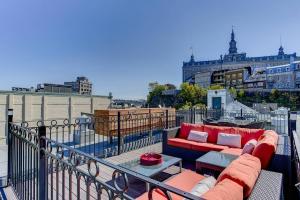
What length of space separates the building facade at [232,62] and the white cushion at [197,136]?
75.1 meters

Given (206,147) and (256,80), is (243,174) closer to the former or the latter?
(206,147)

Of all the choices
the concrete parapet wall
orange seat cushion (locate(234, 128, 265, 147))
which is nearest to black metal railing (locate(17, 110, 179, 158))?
orange seat cushion (locate(234, 128, 265, 147))

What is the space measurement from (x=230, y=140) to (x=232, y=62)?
297 ft

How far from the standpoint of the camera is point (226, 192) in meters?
1.64

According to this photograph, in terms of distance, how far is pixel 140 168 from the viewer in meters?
3.55

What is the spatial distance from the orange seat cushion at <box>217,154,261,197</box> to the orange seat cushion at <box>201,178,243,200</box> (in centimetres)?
9

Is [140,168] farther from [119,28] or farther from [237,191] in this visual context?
[119,28]

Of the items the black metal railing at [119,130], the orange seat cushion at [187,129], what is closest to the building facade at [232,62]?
the black metal railing at [119,130]

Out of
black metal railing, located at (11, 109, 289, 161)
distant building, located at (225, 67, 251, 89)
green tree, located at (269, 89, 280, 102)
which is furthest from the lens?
distant building, located at (225, 67, 251, 89)

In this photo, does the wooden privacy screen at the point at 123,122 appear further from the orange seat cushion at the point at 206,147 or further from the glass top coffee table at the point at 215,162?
the glass top coffee table at the point at 215,162

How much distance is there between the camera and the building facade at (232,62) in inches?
3067

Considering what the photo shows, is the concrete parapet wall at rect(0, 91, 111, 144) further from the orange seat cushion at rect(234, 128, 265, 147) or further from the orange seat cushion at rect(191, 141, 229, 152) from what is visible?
the orange seat cushion at rect(234, 128, 265, 147)

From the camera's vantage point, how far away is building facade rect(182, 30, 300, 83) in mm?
77900

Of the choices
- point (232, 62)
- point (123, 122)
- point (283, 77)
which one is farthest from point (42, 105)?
point (232, 62)
